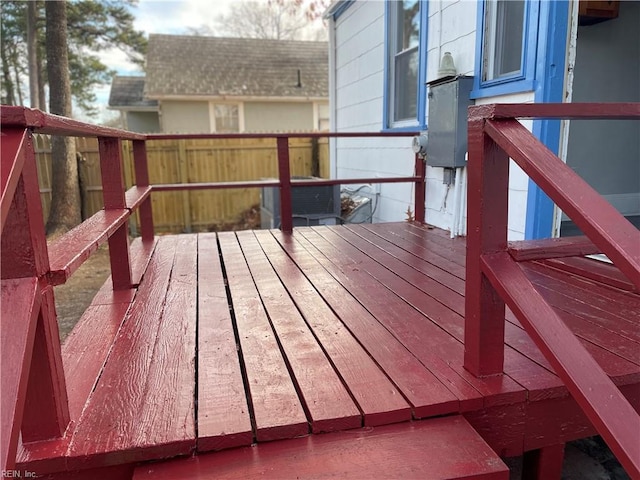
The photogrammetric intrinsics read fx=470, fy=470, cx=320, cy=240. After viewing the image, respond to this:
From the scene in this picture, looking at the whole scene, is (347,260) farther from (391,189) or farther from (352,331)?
(391,189)

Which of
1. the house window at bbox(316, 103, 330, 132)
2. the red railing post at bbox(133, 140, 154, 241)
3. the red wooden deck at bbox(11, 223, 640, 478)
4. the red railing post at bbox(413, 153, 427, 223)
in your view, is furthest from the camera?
the house window at bbox(316, 103, 330, 132)

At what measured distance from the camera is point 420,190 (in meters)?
4.16

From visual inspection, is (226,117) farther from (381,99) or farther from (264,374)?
(264,374)

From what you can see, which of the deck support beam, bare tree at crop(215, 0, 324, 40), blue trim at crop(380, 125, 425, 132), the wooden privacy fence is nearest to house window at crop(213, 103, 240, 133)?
the wooden privacy fence

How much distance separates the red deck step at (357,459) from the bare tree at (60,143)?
22.9 feet

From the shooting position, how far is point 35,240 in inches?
42.2

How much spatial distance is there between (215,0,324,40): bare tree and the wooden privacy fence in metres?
12.0

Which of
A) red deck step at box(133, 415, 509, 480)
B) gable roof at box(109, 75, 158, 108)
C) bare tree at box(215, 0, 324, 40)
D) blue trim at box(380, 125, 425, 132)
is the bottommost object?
red deck step at box(133, 415, 509, 480)

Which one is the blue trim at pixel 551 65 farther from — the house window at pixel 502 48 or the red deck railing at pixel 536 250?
the red deck railing at pixel 536 250

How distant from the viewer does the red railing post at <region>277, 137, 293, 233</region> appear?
12.3 ft

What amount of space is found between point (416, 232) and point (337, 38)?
373cm

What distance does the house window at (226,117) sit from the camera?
42.3 feet

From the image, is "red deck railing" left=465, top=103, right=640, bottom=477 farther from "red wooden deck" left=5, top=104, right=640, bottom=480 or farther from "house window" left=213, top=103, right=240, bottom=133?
"house window" left=213, top=103, right=240, bottom=133

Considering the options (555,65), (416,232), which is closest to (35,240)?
(555,65)
